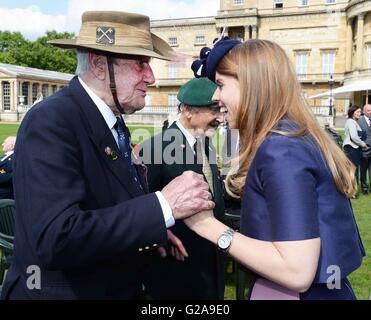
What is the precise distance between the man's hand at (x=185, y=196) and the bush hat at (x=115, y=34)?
2.40 ft

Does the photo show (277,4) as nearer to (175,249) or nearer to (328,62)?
(328,62)

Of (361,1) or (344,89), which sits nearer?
(344,89)

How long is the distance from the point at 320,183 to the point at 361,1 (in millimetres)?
49388

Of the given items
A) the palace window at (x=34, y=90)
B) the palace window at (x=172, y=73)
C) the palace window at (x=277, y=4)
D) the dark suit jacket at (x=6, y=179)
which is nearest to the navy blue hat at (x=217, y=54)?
the dark suit jacket at (x=6, y=179)

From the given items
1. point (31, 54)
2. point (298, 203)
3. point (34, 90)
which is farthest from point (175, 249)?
point (31, 54)

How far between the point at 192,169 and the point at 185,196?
5.71 ft

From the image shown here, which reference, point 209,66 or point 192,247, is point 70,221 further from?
point 192,247

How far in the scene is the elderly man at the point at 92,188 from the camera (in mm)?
1657

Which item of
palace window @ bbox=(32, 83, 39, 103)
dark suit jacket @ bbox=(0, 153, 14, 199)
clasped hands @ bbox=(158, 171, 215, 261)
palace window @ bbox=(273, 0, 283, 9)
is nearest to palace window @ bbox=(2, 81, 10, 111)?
palace window @ bbox=(32, 83, 39, 103)

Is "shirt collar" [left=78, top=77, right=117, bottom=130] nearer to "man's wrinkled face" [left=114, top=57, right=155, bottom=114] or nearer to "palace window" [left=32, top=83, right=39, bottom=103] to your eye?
"man's wrinkled face" [left=114, top=57, right=155, bottom=114]

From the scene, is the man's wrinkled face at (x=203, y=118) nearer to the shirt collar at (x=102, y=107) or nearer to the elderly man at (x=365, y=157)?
the shirt collar at (x=102, y=107)

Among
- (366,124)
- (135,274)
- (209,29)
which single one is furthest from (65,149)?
(209,29)

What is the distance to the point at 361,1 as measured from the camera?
44844mm

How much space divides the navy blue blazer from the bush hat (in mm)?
862
